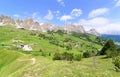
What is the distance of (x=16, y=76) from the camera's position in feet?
197

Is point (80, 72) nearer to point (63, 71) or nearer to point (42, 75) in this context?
point (63, 71)

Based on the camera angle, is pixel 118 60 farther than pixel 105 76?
Yes

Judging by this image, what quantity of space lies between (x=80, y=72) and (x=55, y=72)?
729 cm

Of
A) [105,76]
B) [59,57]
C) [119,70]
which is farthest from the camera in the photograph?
[59,57]

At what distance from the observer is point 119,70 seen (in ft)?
154

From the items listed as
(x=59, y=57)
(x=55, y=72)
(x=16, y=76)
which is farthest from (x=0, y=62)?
(x=55, y=72)

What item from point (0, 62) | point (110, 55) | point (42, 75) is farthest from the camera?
point (0, 62)

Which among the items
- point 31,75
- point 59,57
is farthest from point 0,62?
point 31,75

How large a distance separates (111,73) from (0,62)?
8863cm

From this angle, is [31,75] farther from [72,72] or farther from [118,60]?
[118,60]

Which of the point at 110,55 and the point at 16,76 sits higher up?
the point at 110,55

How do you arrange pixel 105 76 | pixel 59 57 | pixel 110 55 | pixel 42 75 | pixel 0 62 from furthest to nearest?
1. pixel 0 62
2. pixel 59 57
3. pixel 110 55
4. pixel 42 75
5. pixel 105 76

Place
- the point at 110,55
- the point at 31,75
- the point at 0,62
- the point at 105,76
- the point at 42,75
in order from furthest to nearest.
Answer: the point at 0,62, the point at 110,55, the point at 31,75, the point at 42,75, the point at 105,76

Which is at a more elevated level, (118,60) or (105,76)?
(118,60)
